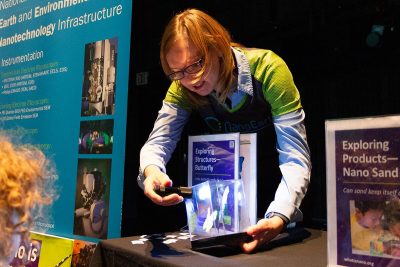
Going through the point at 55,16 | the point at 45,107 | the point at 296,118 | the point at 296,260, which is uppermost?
the point at 55,16

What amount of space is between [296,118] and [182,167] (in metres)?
0.67

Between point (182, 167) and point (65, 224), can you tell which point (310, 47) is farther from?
point (65, 224)

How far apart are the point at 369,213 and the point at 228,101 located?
2.30ft

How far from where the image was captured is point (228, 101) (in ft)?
4.28

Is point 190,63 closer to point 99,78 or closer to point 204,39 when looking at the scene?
point 204,39

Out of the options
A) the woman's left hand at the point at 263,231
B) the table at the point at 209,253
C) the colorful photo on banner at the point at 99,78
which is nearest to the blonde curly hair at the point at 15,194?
the table at the point at 209,253

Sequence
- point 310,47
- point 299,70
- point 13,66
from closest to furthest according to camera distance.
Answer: point 13,66
point 310,47
point 299,70

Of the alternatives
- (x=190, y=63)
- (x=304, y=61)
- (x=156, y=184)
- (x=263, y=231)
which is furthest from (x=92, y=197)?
(x=304, y=61)

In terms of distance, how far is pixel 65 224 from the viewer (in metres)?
1.74

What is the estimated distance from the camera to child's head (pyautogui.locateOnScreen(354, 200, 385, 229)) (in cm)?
65

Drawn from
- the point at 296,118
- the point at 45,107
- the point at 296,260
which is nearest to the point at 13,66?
the point at 45,107

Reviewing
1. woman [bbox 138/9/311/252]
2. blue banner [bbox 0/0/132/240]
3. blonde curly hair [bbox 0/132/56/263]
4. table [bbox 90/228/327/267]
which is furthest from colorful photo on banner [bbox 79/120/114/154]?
blonde curly hair [bbox 0/132/56/263]

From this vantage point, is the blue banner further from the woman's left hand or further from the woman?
the woman's left hand

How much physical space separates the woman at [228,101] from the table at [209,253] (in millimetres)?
53
